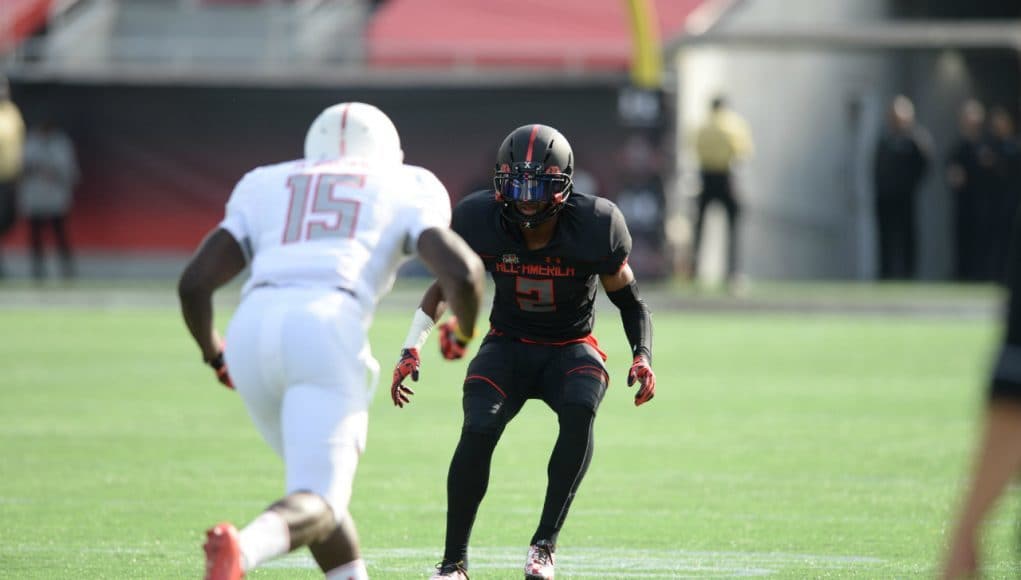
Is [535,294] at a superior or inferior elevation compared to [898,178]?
superior

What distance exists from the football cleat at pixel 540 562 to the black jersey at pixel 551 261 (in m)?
0.77

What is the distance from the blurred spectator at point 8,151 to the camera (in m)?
22.6

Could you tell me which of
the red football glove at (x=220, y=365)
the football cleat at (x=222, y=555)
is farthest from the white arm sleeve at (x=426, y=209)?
the football cleat at (x=222, y=555)

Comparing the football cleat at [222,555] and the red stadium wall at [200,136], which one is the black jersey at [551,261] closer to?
the football cleat at [222,555]

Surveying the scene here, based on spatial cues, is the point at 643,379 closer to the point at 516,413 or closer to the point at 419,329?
the point at 516,413

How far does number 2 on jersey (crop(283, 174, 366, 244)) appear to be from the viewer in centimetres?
520

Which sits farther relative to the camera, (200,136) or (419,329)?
(200,136)

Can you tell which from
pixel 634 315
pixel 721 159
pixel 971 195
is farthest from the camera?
pixel 971 195

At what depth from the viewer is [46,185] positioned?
2308cm

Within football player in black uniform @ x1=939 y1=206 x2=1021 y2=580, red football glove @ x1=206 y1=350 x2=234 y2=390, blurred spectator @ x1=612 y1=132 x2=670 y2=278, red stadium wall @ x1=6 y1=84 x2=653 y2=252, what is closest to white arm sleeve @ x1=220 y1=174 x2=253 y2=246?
red football glove @ x1=206 y1=350 x2=234 y2=390

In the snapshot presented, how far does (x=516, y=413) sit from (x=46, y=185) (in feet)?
58.4

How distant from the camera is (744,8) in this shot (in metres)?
24.9

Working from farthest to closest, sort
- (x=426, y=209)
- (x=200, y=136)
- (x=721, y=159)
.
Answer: (x=200, y=136) → (x=721, y=159) → (x=426, y=209)

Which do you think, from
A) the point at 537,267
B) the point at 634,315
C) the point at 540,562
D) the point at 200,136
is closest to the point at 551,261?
the point at 537,267
